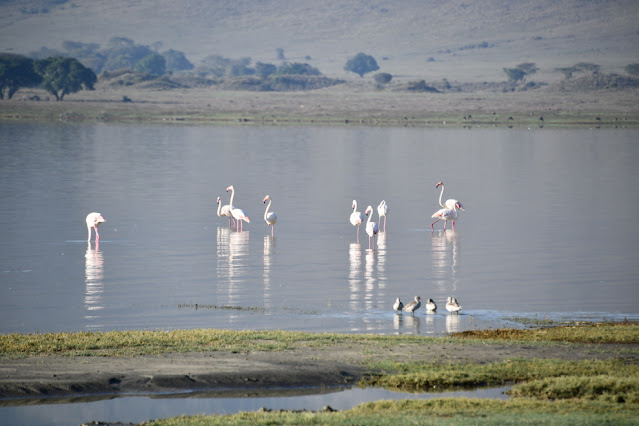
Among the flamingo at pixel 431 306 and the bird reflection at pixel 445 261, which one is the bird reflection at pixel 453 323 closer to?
the flamingo at pixel 431 306

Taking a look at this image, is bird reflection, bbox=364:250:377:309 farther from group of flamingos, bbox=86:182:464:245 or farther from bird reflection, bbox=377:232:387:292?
group of flamingos, bbox=86:182:464:245

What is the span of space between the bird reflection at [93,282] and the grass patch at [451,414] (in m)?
6.91

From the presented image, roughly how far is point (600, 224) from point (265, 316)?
17.4 meters

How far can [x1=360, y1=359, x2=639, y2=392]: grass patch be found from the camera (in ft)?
41.7

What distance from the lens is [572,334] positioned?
1568cm

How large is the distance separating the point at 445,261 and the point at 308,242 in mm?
4401

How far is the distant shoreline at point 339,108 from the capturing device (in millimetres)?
96438

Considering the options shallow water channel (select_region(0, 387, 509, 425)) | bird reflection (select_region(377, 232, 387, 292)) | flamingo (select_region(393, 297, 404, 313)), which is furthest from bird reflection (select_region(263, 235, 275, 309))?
shallow water channel (select_region(0, 387, 509, 425))

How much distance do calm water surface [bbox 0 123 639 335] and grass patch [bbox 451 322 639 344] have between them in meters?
1.18

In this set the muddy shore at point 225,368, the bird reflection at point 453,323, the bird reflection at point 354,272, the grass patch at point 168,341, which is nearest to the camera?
the muddy shore at point 225,368

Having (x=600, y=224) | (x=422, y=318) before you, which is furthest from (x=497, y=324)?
(x=600, y=224)

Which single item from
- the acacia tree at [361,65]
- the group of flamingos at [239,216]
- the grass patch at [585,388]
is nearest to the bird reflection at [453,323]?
the grass patch at [585,388]

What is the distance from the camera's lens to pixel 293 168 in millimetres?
50750

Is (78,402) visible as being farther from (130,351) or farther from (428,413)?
(428,413)
